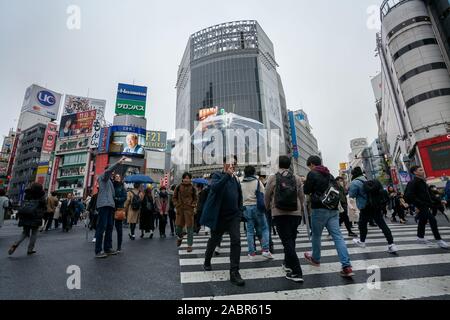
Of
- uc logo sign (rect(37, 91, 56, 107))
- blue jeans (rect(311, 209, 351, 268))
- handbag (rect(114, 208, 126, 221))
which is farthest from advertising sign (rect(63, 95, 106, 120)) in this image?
blue jeans (rect(311, 209, 351, 268))

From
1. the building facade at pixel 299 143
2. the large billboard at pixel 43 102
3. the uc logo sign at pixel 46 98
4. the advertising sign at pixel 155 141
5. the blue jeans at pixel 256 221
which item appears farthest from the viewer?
the building facade at pixel 299 143

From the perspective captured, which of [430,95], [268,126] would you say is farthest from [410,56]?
[268,126]

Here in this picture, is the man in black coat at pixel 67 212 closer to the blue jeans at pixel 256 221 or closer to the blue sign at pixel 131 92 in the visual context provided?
the blue jeans at pixel 256 221

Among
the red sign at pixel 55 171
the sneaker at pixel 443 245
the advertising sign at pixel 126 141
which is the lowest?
the sneaker at pixel 443 245

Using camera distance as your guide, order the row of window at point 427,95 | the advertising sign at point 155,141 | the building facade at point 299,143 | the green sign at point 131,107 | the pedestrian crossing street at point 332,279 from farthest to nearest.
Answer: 1. the building facade at point 299,143
2. the advertising sign at point 155,141
3. the green sign at point 131,107
4. the row of window at point 427,95
5. the pedestrian crossing street at point 332,279

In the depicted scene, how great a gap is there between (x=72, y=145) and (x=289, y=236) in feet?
208

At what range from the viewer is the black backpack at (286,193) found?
330cm

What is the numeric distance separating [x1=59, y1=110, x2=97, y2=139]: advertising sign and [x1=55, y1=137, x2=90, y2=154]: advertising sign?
1246 mm

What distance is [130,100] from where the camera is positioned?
4653 cm

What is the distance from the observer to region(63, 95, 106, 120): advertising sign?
5856 cm

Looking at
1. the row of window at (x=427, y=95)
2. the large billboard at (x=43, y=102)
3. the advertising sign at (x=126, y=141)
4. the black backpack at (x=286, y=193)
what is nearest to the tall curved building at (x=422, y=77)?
the row of window at (x=427, y=95)

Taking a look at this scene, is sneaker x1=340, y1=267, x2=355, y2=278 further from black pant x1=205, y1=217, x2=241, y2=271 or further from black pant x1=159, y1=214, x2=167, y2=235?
black pant x1=159, y1=214, x2=167, y2=235

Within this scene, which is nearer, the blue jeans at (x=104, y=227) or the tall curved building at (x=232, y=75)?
the blue jeans at (x=104, y=227)

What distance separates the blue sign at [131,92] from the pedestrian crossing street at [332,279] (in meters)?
48.3
